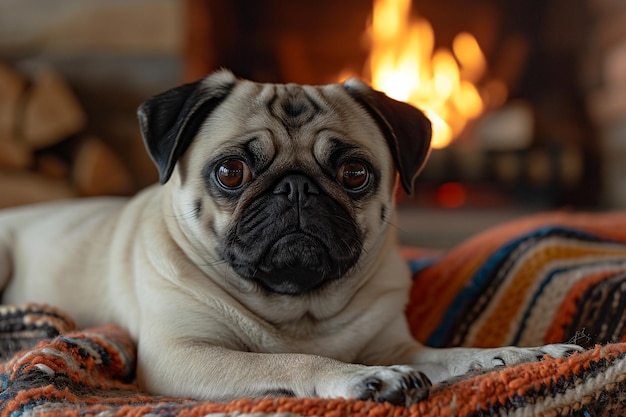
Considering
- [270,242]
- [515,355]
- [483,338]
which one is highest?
[270,242]

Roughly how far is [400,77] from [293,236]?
7.78 feet

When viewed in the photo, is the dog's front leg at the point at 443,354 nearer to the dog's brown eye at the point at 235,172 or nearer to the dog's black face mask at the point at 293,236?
the dog's black face mask at the point at 293,236

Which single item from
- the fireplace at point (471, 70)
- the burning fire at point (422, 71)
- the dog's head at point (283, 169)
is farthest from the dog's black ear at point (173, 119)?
the burning fire at point (422, 71)

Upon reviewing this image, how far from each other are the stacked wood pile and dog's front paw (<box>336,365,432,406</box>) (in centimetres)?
199

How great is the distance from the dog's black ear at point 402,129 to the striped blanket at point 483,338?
1.33ft

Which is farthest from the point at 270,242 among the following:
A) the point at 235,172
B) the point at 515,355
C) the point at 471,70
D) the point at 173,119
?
A: the point at 471,70

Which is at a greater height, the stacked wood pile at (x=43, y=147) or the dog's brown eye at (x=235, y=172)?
the dog's brown eye at (x=235, y=172)

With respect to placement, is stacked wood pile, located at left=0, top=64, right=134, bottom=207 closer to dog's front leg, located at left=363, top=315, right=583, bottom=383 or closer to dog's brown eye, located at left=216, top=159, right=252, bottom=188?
dog's brown eye, located at left=216, top=159, right=252, bottom=188

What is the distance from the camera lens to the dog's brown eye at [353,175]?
1.27 metres

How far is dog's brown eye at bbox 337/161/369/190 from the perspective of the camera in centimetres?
127

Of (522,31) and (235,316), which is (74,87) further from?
(522,31)

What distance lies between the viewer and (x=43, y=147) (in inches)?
109

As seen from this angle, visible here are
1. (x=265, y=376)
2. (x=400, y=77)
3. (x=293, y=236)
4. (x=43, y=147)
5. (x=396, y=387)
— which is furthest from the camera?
(x=400, y=77)

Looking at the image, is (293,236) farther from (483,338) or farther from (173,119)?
(483,338)
